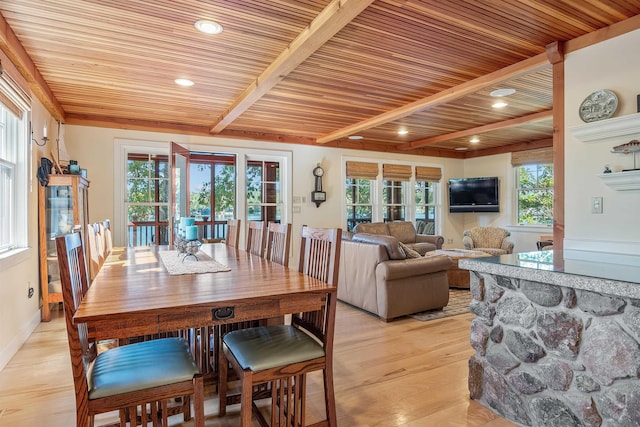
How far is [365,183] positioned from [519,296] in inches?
212

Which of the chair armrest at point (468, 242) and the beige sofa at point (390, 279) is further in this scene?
the chair armrest at point (468, 242)

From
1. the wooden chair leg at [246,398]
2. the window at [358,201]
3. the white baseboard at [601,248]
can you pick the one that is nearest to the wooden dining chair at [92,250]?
the wooden chair leg at [246,398]

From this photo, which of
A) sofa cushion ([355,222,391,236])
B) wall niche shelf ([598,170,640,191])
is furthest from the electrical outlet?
sofa cushion ([355,222,391,236])

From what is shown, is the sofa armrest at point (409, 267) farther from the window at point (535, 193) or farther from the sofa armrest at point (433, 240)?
the window at point (535, 193)

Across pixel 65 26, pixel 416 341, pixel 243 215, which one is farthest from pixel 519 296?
pixel 243 215

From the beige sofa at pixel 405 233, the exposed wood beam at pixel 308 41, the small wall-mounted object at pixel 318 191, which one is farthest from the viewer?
the beige sofa at pixel 405 233

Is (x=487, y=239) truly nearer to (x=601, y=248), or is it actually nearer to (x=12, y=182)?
(x=601, y=248)

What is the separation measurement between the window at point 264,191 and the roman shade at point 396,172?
224 centimetres

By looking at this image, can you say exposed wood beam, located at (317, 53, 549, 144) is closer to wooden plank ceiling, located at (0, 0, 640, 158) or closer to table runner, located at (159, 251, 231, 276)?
wooden plank ceiling, located at (0, 0, 640, 158)

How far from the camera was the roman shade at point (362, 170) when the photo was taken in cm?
684

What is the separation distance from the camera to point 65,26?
2.50m

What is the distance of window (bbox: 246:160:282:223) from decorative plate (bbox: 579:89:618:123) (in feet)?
14.9

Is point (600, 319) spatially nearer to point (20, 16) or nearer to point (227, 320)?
point (227, 320)

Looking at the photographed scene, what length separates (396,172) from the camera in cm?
739
